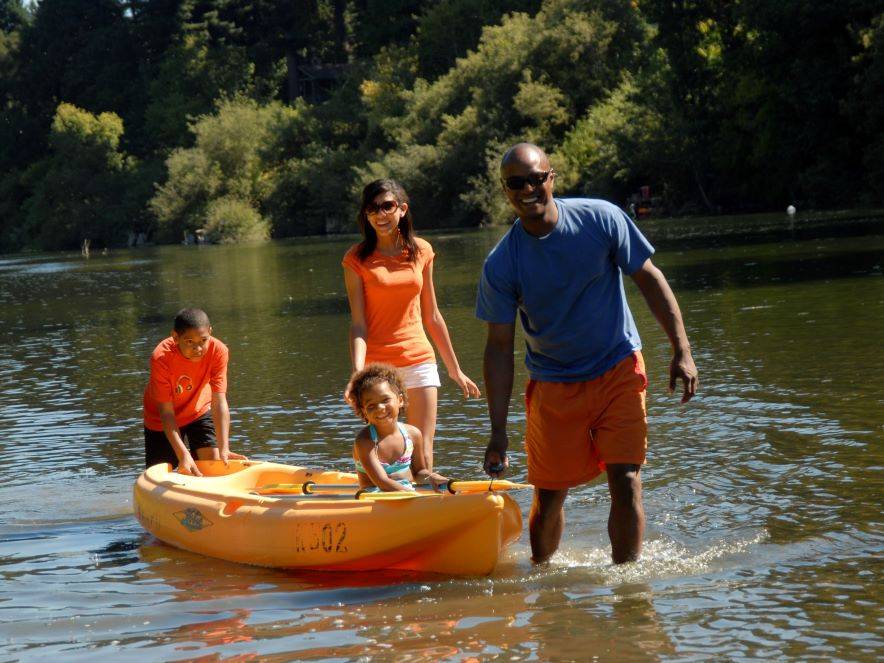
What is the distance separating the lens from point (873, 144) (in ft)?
129

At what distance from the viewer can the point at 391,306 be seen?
656cm

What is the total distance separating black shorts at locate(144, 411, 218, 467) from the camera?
7762 mm

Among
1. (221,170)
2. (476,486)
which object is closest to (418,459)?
(476,486)

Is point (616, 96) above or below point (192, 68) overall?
below

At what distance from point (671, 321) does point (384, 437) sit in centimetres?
164

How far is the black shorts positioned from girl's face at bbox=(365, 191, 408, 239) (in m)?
1.91

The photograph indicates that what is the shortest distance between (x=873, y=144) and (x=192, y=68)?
2023 inches

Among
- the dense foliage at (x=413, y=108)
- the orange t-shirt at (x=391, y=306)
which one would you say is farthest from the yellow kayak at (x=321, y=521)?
the dense foliage at (x=413, y=108)

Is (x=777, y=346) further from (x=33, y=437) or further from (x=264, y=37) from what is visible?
(x=264, y=37)

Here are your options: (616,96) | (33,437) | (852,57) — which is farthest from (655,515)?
(616,96)

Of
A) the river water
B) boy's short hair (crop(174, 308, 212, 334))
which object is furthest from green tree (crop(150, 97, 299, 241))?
boy's short hair (crop(174, 308, 212, 334))

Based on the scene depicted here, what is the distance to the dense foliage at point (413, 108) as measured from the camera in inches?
1619

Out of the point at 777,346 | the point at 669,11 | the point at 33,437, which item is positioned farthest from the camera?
the point at 669,11

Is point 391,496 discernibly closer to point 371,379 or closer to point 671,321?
point 371,379
